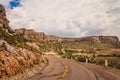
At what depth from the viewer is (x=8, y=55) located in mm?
15219

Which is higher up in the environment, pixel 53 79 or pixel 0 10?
pixel 0 10

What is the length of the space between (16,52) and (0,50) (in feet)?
10.3

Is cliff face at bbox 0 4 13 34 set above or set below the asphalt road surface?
above

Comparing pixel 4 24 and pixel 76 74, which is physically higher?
pixel 4 24

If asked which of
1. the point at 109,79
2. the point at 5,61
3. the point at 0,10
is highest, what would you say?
the point at 0,10

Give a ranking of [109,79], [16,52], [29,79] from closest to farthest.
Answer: [29,79], [109,79], [16,52]

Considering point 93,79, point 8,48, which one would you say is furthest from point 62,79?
point 8,48

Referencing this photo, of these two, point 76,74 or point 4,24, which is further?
point 4,24

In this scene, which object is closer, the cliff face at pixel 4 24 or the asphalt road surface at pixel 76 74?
the asphalt road surface at pixel 76 74

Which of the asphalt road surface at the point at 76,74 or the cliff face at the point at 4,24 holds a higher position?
the cliff face at the point at 4,24

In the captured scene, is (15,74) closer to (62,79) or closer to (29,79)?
(29,79)

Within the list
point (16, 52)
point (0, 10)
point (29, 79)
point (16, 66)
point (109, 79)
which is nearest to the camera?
point (29, 79)

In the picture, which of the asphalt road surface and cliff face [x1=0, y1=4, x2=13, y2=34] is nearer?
the asphalt road surface

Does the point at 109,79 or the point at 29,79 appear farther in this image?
the point at 109,79
